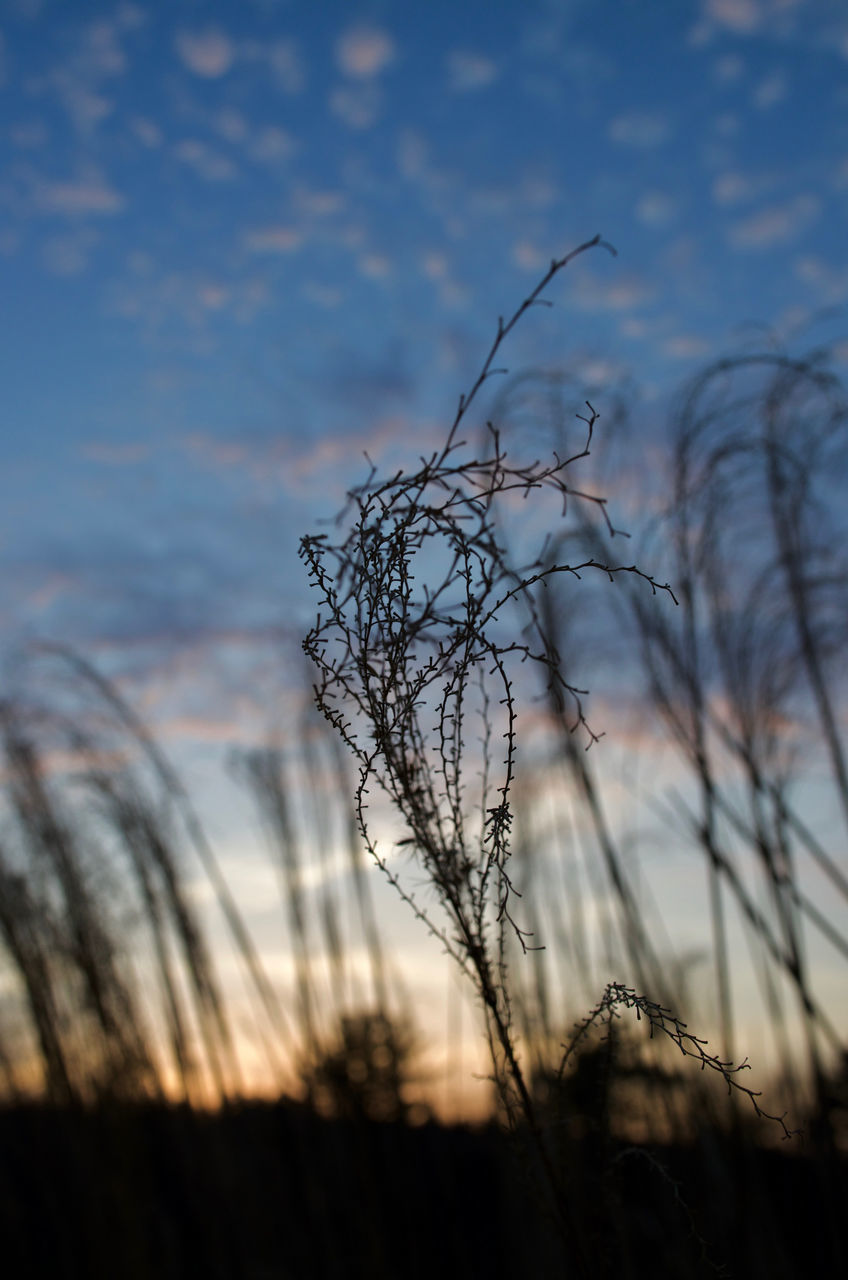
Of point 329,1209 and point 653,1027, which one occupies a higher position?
point 653,1027

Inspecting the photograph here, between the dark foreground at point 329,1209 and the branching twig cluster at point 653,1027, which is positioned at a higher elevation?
the branching twig cluster at point 653,1027

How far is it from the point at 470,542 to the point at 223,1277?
585cm

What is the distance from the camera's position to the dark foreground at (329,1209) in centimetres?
442

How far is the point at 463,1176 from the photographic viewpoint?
10.1m

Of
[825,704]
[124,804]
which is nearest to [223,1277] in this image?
[124,804]

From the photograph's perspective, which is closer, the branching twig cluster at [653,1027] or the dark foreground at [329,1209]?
the branching twig cluster at [653,1027]

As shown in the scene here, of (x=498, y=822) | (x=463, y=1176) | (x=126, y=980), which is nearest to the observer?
(x=498, y=822)

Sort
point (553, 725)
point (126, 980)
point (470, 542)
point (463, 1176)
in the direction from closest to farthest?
point (470, 542)
point (553, 725)
point (126, 980)
point (463, 1176)

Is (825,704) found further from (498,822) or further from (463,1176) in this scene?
(463,1176)

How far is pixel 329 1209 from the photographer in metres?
6.88

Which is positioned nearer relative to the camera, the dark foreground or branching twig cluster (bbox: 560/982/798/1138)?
branching twig cluster (bbox: 560/982/798/1138)

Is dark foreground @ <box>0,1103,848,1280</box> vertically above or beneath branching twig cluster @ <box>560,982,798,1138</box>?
beneath

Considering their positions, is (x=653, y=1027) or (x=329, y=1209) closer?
(x=653, y=1027)

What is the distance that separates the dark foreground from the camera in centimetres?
442
